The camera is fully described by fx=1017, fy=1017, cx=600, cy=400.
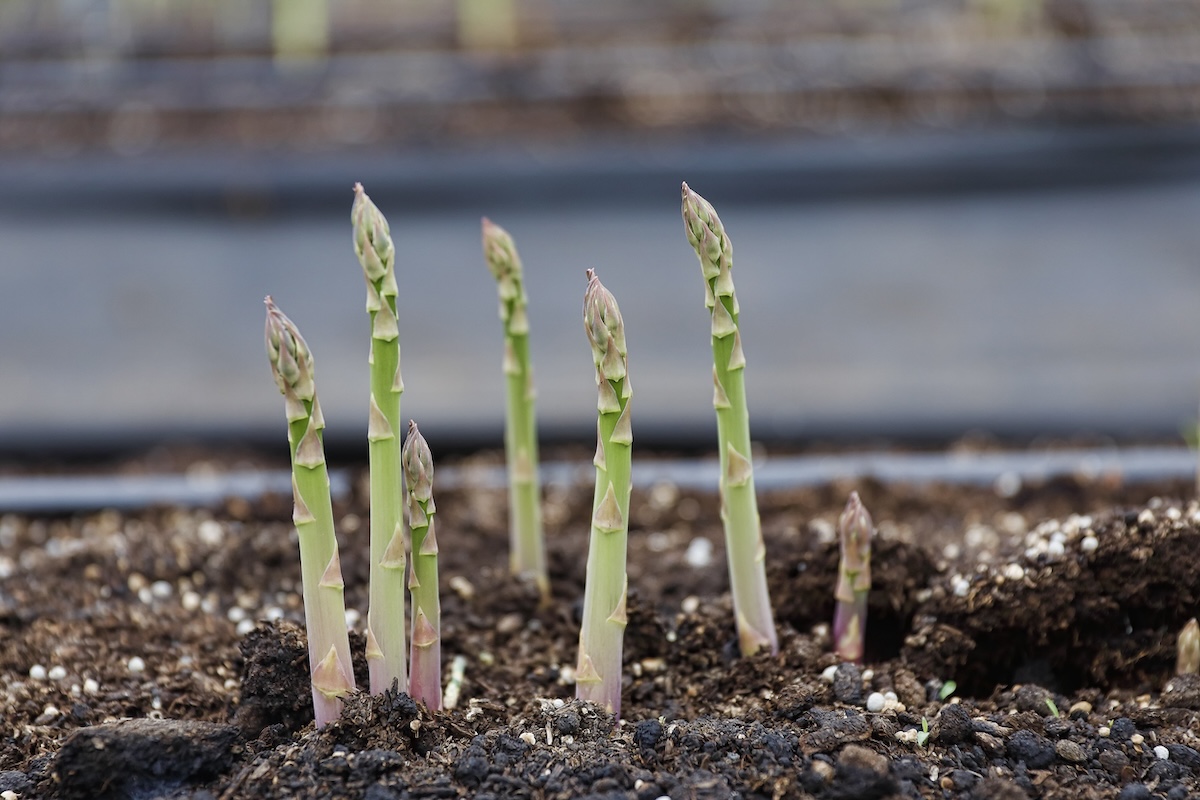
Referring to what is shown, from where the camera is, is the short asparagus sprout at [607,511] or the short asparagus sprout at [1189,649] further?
the short asparagus sprout at [1189,649]

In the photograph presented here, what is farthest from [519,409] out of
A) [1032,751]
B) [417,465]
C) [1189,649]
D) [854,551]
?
[1189,649]

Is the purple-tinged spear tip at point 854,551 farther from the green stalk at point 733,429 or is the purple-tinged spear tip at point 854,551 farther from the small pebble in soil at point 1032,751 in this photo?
the small pebble in soil at point 1032,751

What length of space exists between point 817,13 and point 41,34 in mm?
4595

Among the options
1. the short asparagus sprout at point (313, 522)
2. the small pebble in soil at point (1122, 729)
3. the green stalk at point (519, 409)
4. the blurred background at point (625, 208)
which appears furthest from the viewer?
the blurred background at point (625, 208)

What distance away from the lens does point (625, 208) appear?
411cm

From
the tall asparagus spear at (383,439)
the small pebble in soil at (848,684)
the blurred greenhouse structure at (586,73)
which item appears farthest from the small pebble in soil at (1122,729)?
the blurred greenhouse structure at (586,73)

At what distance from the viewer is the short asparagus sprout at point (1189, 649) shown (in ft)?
3.78

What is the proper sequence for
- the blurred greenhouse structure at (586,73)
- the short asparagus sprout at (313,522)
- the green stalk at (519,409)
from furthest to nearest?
the blurred greenhouse structure at (586,73), the green stalk at (519,409), the short asparagus sprout at (313,522)

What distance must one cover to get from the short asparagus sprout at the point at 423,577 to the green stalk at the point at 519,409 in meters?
0.31

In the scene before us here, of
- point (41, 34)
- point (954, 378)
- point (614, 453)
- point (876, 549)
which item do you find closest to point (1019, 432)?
point (954, 378)

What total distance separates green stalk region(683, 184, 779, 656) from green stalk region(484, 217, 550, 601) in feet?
0.98

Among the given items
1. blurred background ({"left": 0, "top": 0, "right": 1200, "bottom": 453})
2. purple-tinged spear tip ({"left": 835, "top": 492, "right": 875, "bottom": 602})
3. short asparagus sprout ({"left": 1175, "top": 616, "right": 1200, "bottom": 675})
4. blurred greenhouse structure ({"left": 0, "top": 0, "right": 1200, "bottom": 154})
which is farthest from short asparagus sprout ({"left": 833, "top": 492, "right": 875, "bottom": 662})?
blurred greenhouse structure ({"left": 0, "top": 0, "right": 1200, "bottom": 154})

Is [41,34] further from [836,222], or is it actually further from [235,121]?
[836,222]

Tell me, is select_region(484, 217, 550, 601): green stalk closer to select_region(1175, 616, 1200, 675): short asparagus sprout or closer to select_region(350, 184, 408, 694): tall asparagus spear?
select_region(350, 184, 408, 694): tall asparagus spear
